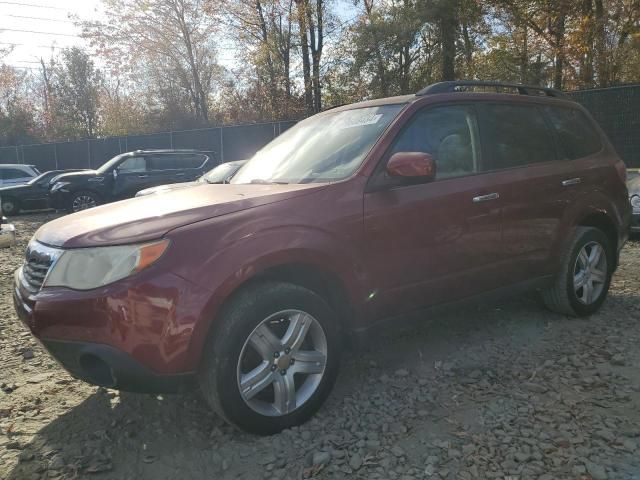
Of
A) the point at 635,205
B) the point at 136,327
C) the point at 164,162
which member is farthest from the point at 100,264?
the point at 164,162

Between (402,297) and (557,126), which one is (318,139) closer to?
(402,297)

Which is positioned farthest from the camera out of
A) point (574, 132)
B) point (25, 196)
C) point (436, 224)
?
point (25, 196)

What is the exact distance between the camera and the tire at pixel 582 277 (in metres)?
4.12

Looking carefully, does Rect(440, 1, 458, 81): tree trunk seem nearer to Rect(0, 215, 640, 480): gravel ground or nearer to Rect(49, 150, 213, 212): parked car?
Rect(49, 150, 213, 212): parked car

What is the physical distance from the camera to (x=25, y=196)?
15.4 m

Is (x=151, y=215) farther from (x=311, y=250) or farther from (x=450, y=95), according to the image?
(x=450, y=95)

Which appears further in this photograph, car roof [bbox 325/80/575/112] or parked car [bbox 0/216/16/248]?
parked car [bbox 0/216/16/248]

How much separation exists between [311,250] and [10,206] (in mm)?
15671

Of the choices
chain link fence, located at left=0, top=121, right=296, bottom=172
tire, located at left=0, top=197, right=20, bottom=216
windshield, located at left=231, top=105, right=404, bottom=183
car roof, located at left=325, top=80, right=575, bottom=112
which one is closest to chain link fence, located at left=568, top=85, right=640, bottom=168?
chain link fence, located at left=0, top=121, right=296, bottom=172

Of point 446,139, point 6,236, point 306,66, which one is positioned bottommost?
point 6,236

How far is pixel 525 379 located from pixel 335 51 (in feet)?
78.4

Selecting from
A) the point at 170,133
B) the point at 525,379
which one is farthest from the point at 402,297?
the point at 170,133

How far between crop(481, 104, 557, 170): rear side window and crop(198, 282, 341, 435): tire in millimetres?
1717

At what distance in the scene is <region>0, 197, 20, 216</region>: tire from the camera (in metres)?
15.4
